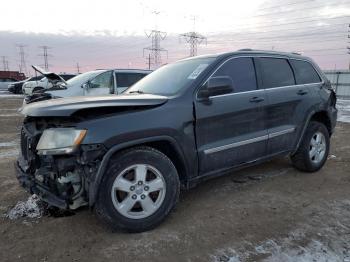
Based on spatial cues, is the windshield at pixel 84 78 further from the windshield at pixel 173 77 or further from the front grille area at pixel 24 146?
the front grille area at pixel 24 146

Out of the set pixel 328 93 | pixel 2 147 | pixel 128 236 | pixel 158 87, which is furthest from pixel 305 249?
pixel 2 147

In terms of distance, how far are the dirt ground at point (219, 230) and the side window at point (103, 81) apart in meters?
5.08

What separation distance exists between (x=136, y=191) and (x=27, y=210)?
1.48 metres

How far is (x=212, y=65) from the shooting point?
3904 millimetres

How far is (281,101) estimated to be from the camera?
452 cm

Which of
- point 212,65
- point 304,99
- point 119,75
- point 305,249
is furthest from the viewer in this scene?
point 119,75

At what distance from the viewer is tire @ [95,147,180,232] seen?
3.08 meters

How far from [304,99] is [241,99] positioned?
1.38m

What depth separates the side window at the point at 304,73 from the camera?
16.5 feet

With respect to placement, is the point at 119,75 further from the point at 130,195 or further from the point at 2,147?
the point at 130,195

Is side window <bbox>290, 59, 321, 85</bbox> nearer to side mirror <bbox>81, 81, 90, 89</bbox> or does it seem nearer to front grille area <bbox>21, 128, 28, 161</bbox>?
front grille area <bbox>21, 128, 28, 161</bbox>

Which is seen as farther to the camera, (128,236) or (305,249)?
(128,236)

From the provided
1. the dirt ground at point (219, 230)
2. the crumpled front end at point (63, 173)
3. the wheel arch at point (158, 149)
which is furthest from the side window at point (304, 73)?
the crumpled front end at point (63, 173)

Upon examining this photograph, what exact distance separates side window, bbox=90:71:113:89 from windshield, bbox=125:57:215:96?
512 centimetres
